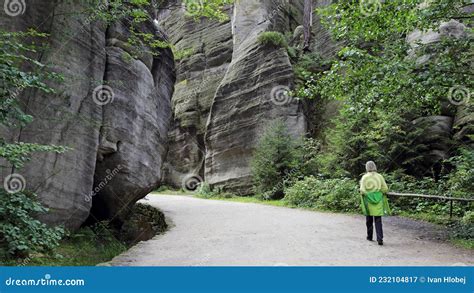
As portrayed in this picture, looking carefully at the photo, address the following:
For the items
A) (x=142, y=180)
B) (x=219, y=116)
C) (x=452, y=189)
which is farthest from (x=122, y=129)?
(x=219, y=116)

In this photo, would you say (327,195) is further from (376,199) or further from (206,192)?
(206,192)

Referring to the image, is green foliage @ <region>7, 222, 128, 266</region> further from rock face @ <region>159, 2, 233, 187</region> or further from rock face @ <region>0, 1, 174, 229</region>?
rock face @ <region>159, 2, 233, 187</region>

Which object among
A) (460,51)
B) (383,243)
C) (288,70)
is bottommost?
(383,243)

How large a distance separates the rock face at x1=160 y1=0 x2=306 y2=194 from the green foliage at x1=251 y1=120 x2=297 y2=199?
301cm

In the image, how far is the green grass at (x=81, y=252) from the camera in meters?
6.02

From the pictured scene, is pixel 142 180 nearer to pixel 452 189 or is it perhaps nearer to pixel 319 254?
pixel 319 254

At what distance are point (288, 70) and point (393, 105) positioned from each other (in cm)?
1464

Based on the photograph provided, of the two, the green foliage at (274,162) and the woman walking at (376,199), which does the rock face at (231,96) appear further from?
the woman walking at (376,199)

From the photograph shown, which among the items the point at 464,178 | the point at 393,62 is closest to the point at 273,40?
the point at 464,178

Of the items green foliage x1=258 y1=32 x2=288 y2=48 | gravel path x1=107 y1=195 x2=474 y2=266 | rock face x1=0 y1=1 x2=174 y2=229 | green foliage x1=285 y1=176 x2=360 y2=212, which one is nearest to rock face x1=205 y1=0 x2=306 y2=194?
green foliage x1=258 y1=32 x2=288 y2=48

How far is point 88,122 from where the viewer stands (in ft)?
29.9

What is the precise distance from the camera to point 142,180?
1081 centimetres

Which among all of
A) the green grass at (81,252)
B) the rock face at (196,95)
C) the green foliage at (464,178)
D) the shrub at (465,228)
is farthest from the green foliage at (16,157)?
the rock face at (196,95)

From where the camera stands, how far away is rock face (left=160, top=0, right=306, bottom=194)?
23031mm
